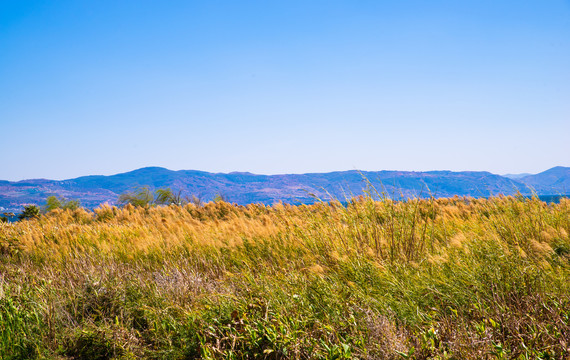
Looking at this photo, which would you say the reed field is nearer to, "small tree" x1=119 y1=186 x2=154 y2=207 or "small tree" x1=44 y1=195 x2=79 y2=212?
"small tree" x1=119 y1=186 x2=154 y2=207

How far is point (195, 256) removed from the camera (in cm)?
570

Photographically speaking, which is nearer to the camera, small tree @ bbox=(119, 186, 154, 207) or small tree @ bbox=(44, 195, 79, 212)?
small tree @ bbox=(119, 186, 154, 207)

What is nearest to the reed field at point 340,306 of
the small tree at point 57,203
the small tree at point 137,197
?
the small tree at point 137,197

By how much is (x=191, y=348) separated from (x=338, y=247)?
2.13 meters

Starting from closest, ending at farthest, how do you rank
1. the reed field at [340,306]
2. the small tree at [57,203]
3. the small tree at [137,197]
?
the reed field at [340,306]
the small tree at [137,197]
the small tree at [57,203]

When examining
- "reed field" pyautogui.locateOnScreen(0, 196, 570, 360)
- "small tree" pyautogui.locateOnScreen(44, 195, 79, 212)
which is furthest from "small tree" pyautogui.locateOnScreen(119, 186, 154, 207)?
"reed field" pyautogui.locateOnScreen(0, 196, 570, 360)

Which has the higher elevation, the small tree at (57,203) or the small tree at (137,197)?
the small tree at (137,197)

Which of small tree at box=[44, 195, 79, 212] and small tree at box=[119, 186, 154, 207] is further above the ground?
small tree at box=[119, 186, 154, 207]

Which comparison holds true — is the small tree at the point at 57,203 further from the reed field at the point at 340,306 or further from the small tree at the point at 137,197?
the reed field at the point at 340,306

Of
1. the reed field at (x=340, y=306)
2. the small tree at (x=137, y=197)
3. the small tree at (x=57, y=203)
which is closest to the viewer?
the reed field at (x=340, y=306)

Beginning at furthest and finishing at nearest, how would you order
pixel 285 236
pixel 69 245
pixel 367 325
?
pixel 69 245, pixel 285 236, pixel 367 325

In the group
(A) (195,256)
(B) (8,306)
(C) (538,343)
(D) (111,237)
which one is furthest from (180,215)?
(C) (538,343)

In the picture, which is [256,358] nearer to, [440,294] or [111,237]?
[440,294]

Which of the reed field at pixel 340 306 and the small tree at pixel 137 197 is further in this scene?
the small tree at pixel 137 197
